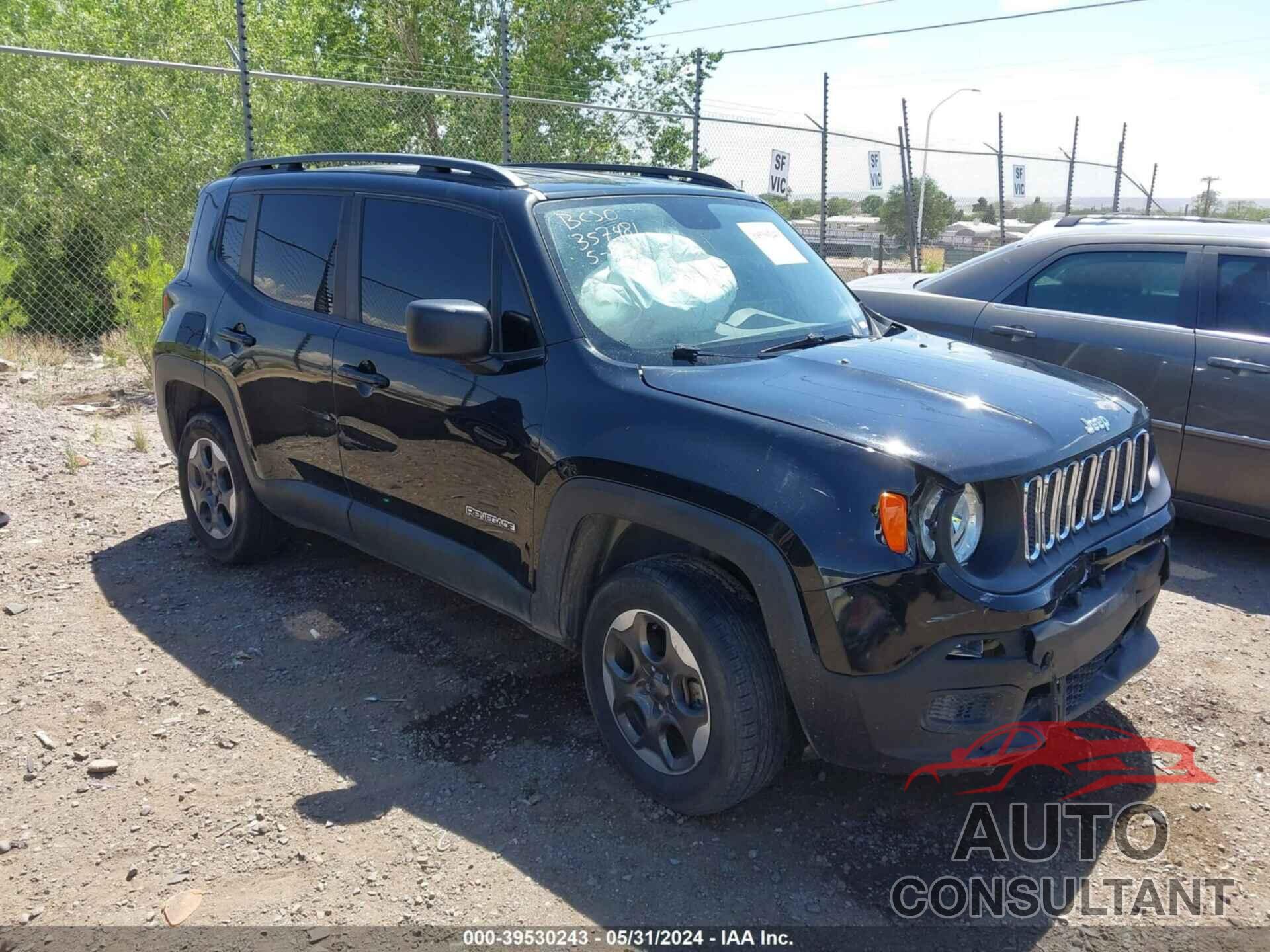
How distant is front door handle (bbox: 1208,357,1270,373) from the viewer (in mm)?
4992

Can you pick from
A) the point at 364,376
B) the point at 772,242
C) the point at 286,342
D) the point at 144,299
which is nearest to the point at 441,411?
the point at 364,376

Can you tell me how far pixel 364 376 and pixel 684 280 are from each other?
1.28 metres

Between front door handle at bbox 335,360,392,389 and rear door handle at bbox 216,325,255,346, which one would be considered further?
rear door handle at bbox 216,325,255,346

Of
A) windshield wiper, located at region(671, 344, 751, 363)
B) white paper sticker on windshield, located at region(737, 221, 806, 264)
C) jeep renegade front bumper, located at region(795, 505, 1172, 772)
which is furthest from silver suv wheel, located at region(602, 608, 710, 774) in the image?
white paper sticker on windshield, located at region(737, 221, 806, 264)

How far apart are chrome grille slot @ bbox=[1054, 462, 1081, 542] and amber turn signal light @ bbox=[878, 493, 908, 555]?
606 mm

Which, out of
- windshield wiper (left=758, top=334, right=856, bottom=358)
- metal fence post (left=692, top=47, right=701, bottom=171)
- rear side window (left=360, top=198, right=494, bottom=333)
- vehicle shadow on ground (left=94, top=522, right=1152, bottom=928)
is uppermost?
metal fence post (left=692, top=47, right=701, bottom=171)

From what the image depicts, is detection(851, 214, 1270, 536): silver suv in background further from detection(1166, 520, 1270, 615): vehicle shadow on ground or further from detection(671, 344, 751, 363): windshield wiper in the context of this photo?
detection(671, 344, 751, 363): windshield wiper

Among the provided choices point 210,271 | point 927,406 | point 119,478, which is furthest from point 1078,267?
point 119,478

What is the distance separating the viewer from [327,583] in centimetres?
496

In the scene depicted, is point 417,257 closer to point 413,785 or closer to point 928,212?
point 413,785

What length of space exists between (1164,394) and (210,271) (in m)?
4.79

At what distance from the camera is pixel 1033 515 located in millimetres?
2789

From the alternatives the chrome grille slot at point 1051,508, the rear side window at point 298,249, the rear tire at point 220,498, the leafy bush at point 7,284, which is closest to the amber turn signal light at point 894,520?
the chrome grille slot at point 1051,508

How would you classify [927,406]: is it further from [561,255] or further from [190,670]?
[190,670]
